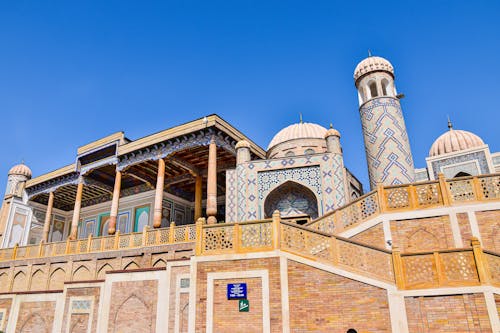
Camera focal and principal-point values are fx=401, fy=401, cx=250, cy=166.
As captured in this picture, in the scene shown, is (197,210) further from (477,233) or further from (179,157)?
(477,233)

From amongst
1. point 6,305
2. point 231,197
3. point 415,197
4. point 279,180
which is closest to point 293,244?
point 415,197

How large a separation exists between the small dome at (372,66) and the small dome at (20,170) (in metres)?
23.1

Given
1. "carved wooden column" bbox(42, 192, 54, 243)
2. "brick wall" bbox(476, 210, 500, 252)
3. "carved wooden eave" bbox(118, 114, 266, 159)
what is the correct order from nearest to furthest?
"brick wall" bbox(476, 210, 500, 252) < "carved wooden eave" bbox(118, 114, 266, 159) < "carved wooden column" bbox(42, 192, 54, 243)

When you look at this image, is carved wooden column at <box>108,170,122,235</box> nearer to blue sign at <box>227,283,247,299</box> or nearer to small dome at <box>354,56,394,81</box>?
blue sign at <box>227,283,247,299</box>

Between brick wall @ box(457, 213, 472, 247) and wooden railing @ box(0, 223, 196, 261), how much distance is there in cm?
953

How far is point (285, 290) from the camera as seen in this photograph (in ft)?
26.3

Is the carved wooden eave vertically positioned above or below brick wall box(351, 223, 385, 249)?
above

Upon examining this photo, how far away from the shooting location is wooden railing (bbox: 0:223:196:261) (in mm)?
16141

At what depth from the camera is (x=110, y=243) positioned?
17.8m

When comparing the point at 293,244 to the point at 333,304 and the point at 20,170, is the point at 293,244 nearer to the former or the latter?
the point at 333,304

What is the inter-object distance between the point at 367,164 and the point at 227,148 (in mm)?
6514

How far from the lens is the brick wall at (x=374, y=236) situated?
10.2 meters

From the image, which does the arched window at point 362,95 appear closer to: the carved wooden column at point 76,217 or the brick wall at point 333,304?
the brick wall at point 333,304

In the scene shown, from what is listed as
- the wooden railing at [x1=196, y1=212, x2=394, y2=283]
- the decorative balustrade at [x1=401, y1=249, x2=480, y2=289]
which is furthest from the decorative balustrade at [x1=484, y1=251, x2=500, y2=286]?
the wooden railing at [x1=196, y1=212, x2=394, y2=283]
